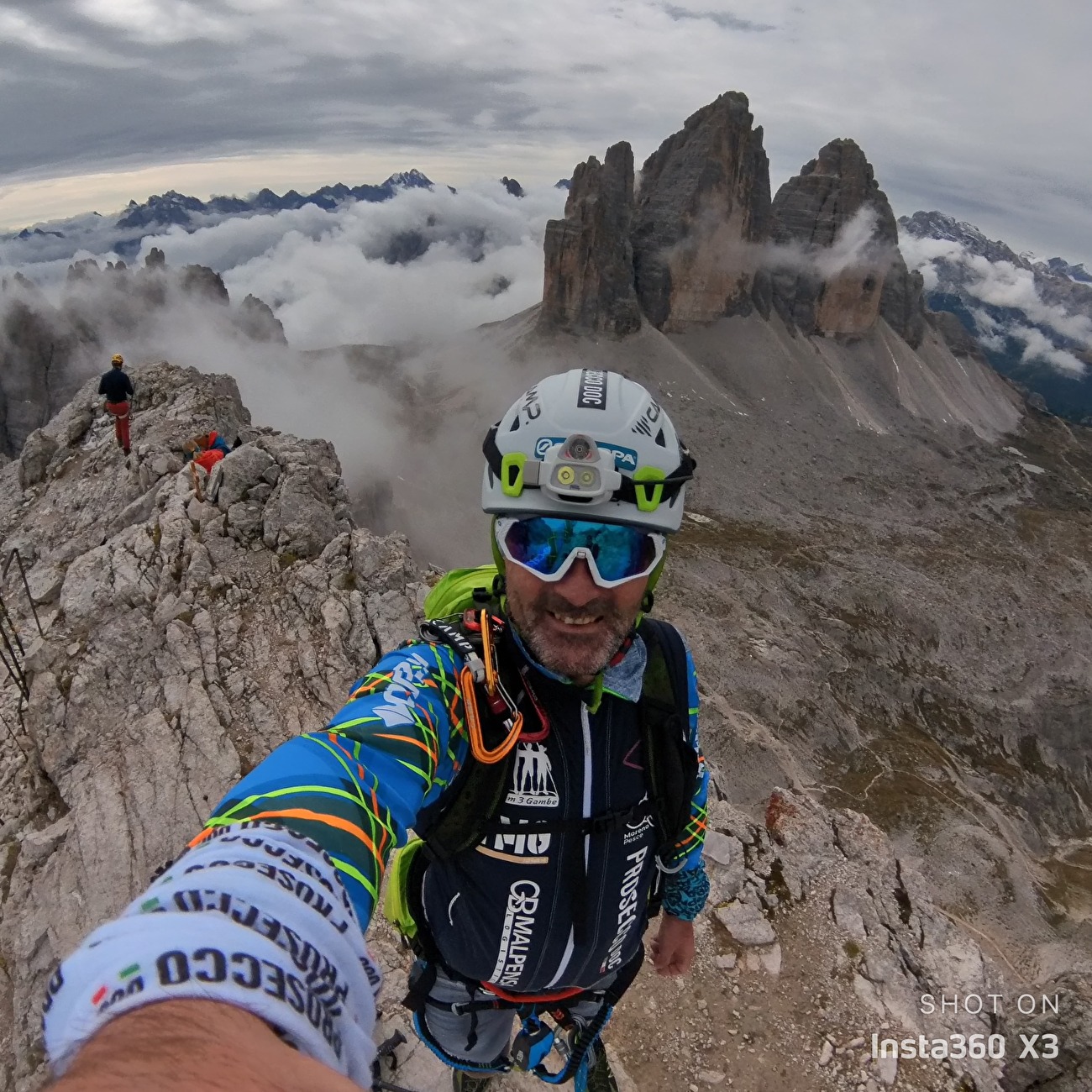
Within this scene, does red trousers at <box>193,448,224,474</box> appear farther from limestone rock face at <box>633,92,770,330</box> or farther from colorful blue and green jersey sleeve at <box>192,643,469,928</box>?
limestone rock face at <box>633,92,770,330</box>

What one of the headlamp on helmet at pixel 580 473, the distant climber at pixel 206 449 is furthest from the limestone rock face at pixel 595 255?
the headlamp on helmet at pixel 580 473

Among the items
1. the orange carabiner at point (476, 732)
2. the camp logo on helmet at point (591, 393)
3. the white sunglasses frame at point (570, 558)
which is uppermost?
the camp logo on helmet at point (591, 393)

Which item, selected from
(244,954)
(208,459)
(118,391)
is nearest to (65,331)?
(118,391)

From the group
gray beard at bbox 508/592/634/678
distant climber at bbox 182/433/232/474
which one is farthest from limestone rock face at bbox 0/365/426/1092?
gray beard at bbox 508/592/634/678

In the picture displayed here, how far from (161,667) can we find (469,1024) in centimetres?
1261

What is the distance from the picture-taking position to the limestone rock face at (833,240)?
424 ft

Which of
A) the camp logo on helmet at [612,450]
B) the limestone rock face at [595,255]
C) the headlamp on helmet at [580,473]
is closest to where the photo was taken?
the headlamp on helmet at [580,473]

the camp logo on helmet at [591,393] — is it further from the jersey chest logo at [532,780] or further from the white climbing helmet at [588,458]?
the jersey chest logo at [532,780]

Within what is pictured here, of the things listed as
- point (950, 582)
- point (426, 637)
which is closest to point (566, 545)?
point (426, 637)

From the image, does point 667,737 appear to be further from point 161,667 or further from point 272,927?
point 161,667

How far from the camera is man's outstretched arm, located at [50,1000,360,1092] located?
1.60 m

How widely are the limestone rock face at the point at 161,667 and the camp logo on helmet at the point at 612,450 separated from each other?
1093 cm

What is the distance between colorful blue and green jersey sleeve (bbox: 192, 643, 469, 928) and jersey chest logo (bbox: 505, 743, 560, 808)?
0.37m

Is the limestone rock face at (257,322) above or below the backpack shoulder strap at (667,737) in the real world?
below
